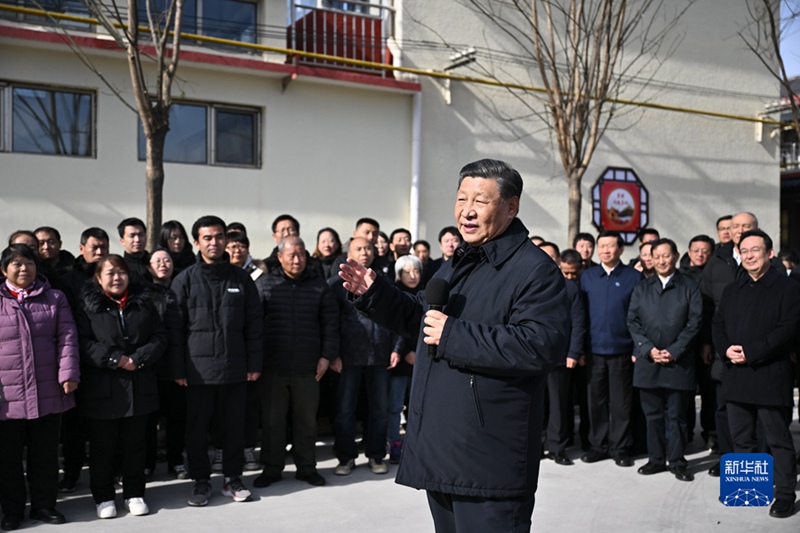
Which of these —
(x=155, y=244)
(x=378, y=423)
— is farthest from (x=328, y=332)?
(x=155, y=244)

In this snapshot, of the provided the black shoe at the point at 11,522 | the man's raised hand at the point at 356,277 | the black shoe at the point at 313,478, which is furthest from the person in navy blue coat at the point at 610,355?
the black shoe at the point at 11,522

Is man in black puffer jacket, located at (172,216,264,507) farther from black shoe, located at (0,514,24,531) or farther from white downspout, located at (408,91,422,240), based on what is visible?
white downspout, located at (408,91,422,240)

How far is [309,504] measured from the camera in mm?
6340

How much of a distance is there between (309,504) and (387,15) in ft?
32.0

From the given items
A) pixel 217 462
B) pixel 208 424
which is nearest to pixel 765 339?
pixel 208 424

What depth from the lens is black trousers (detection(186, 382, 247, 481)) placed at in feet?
21.2

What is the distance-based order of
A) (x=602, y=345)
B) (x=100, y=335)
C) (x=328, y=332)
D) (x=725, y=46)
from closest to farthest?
(x=100, y=335), (x=328, y=332), (x=602, y=345), (x=725, y=46)

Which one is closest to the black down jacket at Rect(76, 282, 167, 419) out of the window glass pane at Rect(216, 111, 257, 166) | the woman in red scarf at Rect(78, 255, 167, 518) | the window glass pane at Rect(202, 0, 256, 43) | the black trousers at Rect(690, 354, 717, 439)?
the woman in red scarf at Rect(78, 255, 167, 518)

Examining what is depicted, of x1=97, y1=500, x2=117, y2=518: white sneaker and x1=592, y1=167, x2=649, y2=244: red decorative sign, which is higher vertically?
x1=592, y1=167, x2=649, y2=244: red decorative sign

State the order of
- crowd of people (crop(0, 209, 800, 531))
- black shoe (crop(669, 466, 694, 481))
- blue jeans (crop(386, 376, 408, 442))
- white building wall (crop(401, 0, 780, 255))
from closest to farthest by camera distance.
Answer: crowd of people (crop(0, 209, 800, 531))
black shoe (crop(669, 466, 694, 481))
blue jeans (crop(386, 376, 408, 442))
white building wall (crop(401, 0, 780, 255))

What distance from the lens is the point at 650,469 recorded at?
7.42 m

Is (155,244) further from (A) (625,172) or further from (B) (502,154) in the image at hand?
(A) (625,172)

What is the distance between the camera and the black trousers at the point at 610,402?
309 inches

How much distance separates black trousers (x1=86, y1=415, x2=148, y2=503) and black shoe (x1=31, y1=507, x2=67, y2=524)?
29 cm
